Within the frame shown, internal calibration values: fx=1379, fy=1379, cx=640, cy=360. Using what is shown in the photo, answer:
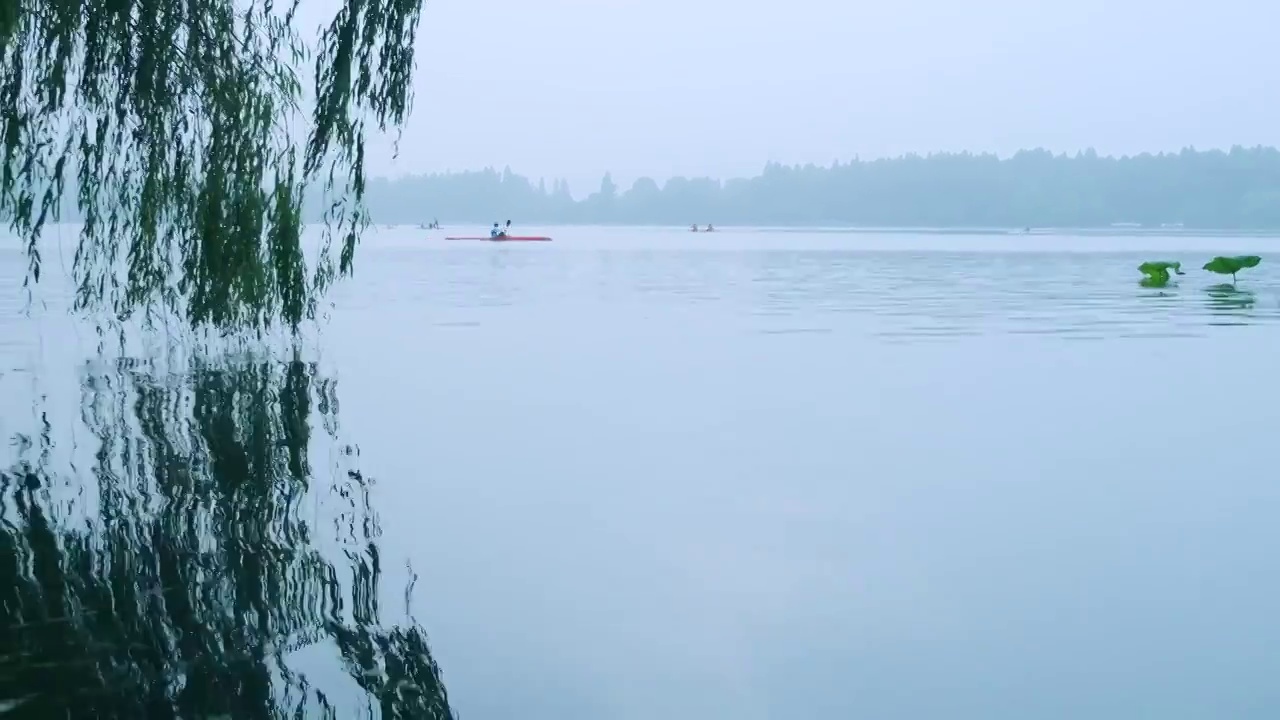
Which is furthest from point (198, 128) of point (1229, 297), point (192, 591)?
point (1229, 297)

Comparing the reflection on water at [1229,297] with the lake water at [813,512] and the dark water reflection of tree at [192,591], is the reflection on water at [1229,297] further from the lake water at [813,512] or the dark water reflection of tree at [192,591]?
the dark water reflection of tree at [192,591]

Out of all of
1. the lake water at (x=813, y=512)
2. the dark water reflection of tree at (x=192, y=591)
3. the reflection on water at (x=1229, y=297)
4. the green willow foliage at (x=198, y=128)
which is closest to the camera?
the dark water reflection of tree at (x=192, y=591)

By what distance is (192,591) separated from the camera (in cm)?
495

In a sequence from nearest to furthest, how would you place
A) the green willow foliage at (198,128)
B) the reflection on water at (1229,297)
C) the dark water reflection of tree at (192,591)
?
the dark water reflection of tree at (192,591) < the green willow foliage at (198,128) < the reflection on water at (1229,297)

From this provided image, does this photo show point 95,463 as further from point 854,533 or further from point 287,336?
point 287,336

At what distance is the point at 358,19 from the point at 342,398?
4.42 m

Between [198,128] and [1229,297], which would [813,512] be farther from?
[1229,297]

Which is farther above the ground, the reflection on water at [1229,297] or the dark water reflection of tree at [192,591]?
the dark water reflection of tree at [192,591]

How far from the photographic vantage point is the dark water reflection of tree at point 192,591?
398cm

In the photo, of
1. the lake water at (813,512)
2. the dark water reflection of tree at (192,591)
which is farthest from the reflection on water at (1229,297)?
the dark water reflection of tree at (192,591)

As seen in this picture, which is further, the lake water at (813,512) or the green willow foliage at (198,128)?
the green willow foliage at (198,128)

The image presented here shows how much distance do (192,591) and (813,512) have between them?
3153 millimetres

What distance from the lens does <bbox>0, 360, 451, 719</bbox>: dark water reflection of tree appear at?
3980 mm

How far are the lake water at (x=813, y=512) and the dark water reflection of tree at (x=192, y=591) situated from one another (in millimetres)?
128
